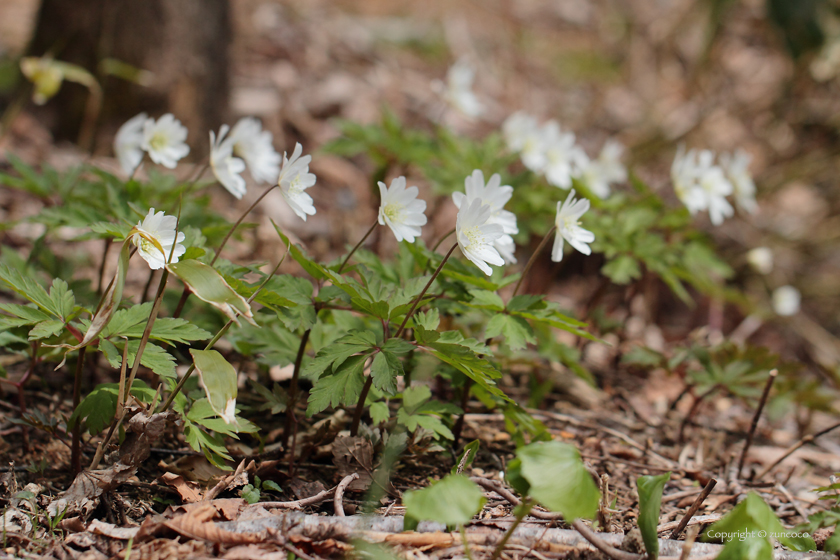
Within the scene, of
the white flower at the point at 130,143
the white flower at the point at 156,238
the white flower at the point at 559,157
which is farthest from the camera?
the white flower at the point at 559,157

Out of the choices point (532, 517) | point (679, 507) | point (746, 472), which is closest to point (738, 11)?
point (746, 472)

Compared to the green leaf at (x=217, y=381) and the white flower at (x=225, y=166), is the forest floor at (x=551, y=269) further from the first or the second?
the white flower at (x=225, y=166)

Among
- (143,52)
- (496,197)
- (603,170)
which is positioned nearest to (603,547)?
(496,197)

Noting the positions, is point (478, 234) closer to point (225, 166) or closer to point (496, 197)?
point (496, 197)

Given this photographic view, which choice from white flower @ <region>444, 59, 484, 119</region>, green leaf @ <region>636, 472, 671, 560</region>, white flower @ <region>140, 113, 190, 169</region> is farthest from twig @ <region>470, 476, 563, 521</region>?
white flower @ <region>444, 59, 484, 119</region>

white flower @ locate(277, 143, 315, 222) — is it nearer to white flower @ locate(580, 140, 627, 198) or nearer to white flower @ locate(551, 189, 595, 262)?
white flower @ locate(551, 189, 595, 262)

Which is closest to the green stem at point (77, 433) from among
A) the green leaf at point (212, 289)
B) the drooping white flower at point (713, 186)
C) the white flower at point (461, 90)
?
the green leaf at point (212, 289)
